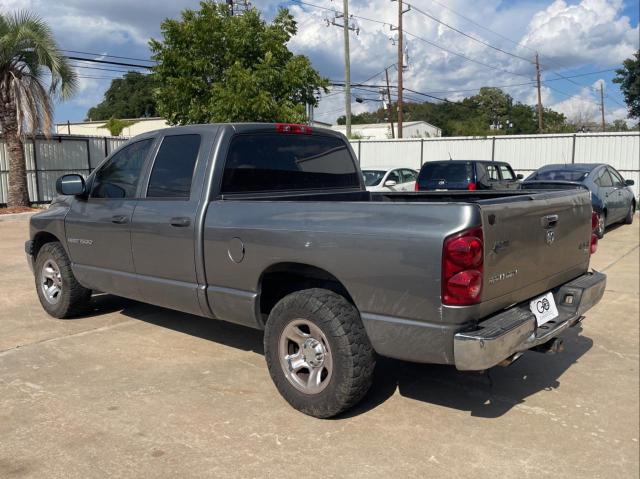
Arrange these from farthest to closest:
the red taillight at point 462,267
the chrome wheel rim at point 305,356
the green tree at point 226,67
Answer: the green tree at point 226,67 < the chrome wheel rim at point 305,356 < the red taillight at point 462,267

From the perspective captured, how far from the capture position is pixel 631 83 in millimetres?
41625

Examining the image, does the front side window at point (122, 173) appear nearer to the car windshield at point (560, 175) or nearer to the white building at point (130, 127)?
the car windshield at point (560, 175)

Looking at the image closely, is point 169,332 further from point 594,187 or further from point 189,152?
point 594,187

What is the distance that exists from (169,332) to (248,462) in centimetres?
262

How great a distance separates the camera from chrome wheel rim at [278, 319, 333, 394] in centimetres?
369

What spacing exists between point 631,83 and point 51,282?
1762 inches

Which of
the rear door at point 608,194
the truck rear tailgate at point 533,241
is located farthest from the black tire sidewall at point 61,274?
the rear door at point 608,194

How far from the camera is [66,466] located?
3180 millimetres

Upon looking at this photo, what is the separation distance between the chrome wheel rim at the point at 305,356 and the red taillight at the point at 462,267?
35.1 inches

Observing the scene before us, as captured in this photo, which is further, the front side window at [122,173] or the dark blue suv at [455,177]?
the dark blue suv at [455,177]

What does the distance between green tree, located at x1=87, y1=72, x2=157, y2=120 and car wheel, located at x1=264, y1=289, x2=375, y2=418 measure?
76.2m

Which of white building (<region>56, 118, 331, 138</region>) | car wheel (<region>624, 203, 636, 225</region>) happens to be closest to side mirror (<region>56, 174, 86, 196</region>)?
car wheel (<region>624, 203, 636, 225</region>)

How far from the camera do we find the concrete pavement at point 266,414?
3230 millimetres

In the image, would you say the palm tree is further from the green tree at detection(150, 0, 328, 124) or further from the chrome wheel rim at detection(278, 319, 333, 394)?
the chrome wheel rim at detection(278, 319, 333, 394)
